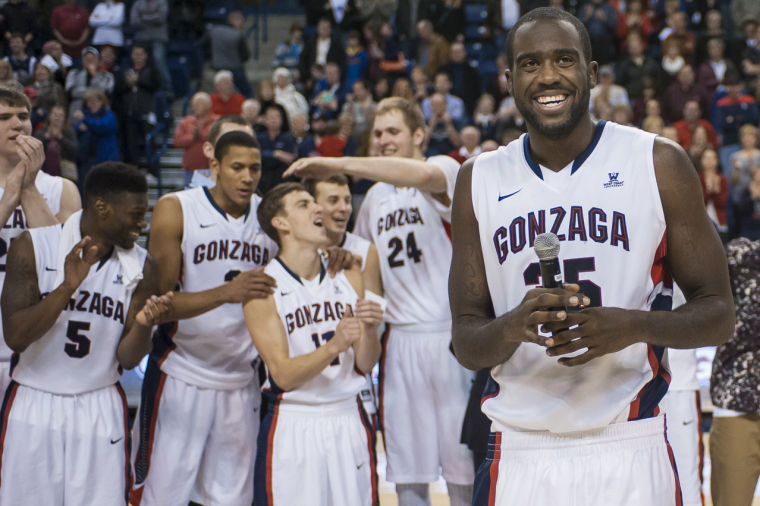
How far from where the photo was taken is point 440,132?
471 inches

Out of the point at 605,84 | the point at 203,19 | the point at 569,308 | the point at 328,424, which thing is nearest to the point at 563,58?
the point at 569,308

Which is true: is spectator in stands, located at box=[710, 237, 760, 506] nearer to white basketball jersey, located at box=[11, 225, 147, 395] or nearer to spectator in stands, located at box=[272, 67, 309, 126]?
white basketball jersey, located at box=[11, 225, 147, 395]

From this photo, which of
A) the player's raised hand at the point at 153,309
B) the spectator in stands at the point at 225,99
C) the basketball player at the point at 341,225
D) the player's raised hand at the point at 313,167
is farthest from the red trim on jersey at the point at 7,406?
the spectator in stands at the point at 225,99

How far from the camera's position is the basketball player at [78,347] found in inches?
165

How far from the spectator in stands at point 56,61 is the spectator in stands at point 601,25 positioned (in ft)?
24.4

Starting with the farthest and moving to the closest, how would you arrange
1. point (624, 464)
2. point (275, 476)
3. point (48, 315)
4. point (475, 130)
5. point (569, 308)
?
point (475, 130), point (275, 476), point (48, 315), point (624, 464), point (569, 308)

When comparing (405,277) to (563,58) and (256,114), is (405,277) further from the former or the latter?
(256,114)

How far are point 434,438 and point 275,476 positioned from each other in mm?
1205

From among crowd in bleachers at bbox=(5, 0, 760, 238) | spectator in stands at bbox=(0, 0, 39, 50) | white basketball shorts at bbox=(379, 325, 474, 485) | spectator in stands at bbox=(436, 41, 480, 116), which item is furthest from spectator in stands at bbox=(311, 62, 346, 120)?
white basketball shorts at bbox=(379, 325, 474, 485)

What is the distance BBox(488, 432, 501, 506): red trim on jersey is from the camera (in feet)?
8.70

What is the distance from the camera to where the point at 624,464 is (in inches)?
99.3

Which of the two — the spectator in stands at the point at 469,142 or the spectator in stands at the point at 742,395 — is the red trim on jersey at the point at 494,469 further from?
the spectator in stands at the point at 469,142

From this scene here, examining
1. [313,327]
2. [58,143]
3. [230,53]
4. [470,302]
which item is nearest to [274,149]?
[58,143]

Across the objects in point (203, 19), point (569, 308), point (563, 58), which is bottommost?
point (569, 308)
